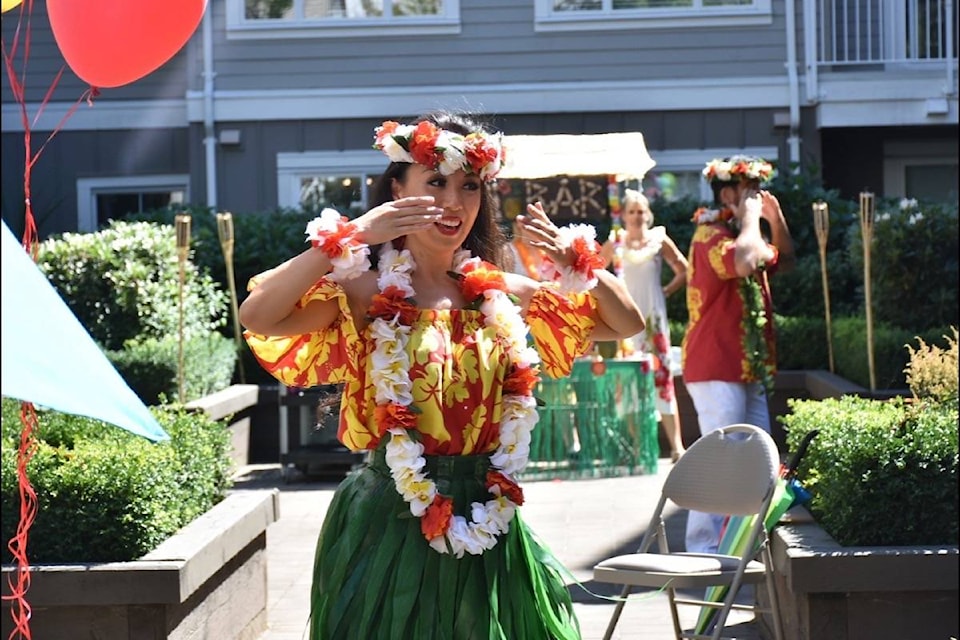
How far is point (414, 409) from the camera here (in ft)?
12.9

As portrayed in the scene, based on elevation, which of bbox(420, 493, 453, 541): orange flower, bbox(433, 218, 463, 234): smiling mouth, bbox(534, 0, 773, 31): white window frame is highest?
bbox(534, 0, 773, 31): white window frame

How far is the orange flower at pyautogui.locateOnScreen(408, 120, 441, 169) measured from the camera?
158 inches

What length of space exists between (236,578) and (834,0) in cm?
1195

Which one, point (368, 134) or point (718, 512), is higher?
point (368, 134)

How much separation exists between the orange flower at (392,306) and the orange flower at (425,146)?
1.13ft

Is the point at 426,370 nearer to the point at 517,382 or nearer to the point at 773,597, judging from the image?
the point at 517,382

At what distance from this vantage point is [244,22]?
16078 millimetres

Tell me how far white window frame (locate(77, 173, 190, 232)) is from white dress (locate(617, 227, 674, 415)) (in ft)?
23.7

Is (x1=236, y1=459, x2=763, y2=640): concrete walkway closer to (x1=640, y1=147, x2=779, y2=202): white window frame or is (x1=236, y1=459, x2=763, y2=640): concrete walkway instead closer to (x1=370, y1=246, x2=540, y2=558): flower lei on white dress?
(x1=370, y1=246, x2=540, y2=558): flower lei on white dress

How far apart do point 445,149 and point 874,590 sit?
214 cm

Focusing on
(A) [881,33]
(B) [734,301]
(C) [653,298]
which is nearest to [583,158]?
(C) [653,298]

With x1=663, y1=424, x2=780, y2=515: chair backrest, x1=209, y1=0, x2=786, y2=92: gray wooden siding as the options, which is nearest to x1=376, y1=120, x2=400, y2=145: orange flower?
x1=663, y1=424, x2=780, y2=515: chair backrest

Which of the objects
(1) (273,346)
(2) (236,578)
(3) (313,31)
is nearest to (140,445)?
(2) (236,578)

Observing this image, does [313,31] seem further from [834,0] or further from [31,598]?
[31,598]
